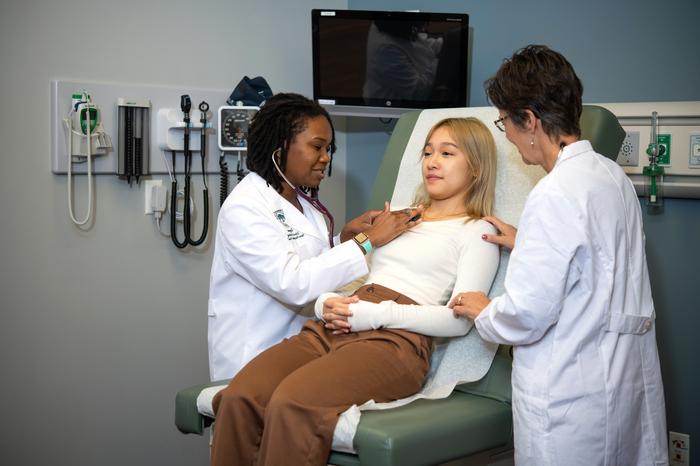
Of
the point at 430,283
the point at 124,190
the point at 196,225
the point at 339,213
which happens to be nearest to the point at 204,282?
the point at 196,225

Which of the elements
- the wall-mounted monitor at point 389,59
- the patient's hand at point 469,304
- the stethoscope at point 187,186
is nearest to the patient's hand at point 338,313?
the patient's hand at point 469,304

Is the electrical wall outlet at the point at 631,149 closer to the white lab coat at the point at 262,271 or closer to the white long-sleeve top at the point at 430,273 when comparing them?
the white long-sleeve top at the point at 430,273

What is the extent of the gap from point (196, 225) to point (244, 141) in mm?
333

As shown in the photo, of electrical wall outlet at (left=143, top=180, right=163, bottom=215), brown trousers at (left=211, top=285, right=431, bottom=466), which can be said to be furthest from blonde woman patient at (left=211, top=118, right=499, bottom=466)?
electrical wall outlet at (left=143, top=180, right=163, bottom=215)

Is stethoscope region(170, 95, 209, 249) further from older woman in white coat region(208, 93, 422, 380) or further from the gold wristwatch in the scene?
the gold wristwatch

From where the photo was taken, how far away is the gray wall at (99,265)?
7.67 ft

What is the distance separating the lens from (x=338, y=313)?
1771mm

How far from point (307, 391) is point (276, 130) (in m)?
0.76

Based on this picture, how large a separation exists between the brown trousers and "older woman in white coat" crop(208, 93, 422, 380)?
0.19 m

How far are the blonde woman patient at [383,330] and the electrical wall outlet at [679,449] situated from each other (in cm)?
89

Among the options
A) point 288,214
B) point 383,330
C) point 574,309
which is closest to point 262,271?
point 288,214

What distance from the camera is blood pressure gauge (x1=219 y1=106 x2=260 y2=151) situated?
260 cm

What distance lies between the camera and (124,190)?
99.8 inches

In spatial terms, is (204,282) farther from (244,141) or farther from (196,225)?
(244,141)
